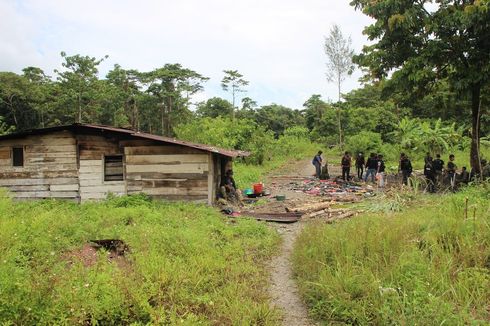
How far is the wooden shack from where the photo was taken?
12.3 metres

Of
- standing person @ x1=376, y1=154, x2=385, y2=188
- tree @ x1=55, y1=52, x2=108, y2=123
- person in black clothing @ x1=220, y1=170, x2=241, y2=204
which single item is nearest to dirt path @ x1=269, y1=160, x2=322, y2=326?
person in black clothing @ x1=220, y1=170, x2=241, y2=204

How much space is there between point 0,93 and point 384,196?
116ft

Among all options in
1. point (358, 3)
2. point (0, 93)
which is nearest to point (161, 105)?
point (0, 93)

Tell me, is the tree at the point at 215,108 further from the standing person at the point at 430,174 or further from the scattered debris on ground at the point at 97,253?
the scattered debris on ground at the point at 97,253

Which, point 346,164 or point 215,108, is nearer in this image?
point 346,164

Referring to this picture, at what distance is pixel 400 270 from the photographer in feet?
17.4

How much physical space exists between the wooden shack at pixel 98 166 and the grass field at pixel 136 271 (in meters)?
2.51

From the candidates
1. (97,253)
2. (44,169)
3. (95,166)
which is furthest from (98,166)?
(97,253)

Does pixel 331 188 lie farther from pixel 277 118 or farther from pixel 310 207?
pixel 277 118

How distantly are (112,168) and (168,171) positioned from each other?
2.15m

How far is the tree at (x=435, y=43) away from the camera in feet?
45.3

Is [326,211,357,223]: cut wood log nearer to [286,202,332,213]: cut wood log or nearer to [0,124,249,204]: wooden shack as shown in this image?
[286,202,332,213]: cut wood log

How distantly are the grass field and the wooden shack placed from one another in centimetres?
251

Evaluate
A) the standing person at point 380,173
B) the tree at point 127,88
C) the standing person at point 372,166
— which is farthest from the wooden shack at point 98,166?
the tree at point 127,88
